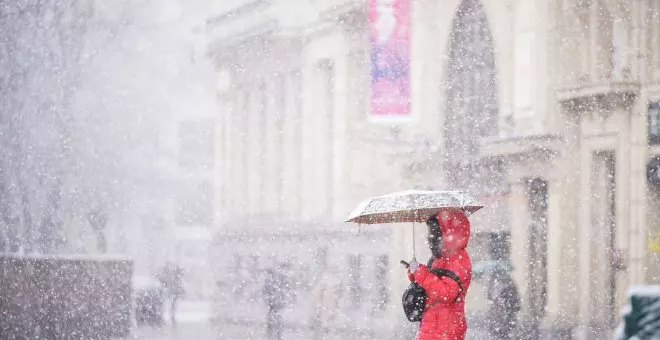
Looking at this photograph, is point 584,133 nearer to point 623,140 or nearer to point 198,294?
point 623,140

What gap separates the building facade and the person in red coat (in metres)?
12.7

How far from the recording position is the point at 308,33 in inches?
1307

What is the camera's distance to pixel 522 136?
21.5 meters

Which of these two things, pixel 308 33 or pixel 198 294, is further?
pixel 198 294

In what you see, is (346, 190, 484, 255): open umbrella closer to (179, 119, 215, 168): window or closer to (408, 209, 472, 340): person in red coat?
(408, 209, 472, 340): person in red coat

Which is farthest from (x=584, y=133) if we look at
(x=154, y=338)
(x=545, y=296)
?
(x=154, y=338)

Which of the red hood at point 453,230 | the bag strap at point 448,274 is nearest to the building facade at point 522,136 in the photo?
the red hood at point 453,230

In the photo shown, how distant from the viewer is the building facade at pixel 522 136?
19031 millimetres

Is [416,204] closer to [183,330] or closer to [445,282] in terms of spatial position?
[445,282]

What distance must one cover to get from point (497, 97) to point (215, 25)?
21.4 metres

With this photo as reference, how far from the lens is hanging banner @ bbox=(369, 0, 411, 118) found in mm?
24938

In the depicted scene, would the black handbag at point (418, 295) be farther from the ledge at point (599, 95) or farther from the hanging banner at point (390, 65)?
the hanging banner at point (390, 65)

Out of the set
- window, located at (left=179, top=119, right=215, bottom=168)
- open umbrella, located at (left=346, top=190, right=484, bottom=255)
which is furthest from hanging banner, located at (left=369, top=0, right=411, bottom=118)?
window, located at (left=179, top=119, right=215, bottom=168)

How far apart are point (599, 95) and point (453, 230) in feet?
47.8
